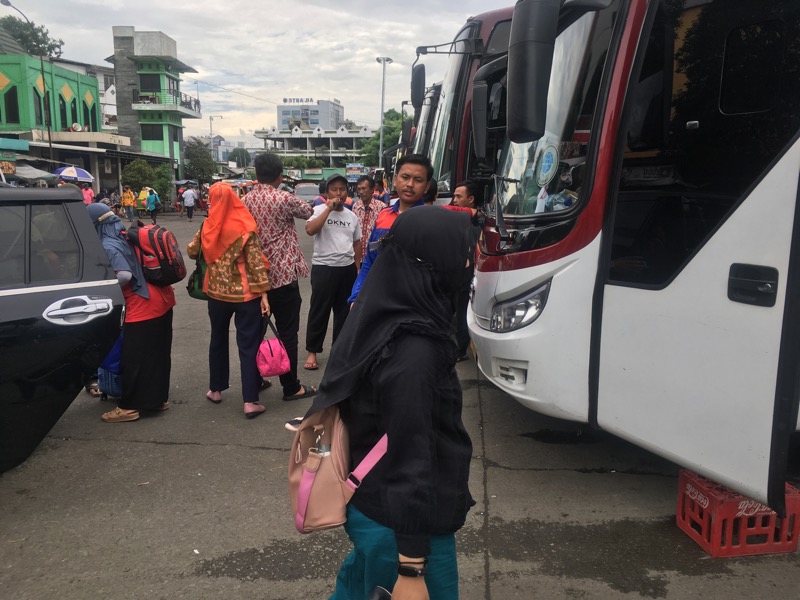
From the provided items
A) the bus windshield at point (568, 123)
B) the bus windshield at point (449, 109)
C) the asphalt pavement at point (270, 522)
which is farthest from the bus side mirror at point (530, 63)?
the bus windshield at point (449, 109)

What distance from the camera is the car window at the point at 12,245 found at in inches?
130

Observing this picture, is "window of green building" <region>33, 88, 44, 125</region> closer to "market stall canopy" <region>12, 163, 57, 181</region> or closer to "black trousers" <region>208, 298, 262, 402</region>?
"market stall canopy" <region>12, 163, 57, 181</region>

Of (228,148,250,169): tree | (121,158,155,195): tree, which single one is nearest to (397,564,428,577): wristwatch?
(121,158,155,195): tree

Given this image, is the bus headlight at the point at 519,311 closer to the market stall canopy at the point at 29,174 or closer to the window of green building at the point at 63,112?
the market stall canopy at the point at 29,174

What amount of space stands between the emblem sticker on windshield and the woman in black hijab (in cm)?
197

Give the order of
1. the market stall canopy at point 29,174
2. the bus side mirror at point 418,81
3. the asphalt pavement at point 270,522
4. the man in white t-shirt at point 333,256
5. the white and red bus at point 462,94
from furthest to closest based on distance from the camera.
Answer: the market stall canopy at point 29,174, the bus side mirror at point 418,81, the white and red bus at point 462,94, the man in white t-shirt at point 333,256, the asphalt pavement at point 270,522

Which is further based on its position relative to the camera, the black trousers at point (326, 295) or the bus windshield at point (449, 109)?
the bus windshield at point (449, 109)

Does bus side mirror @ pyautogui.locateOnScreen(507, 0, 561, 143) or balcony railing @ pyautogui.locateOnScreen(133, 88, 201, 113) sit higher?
balcony railing @ pyautogui.locateOnScreen(133, 88, 201, 113)

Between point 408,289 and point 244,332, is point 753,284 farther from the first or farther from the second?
point 244,332

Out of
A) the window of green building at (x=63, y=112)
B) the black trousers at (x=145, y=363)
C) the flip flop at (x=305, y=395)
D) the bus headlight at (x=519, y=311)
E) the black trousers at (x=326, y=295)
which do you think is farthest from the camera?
the window of green building at (x=63, y=112)

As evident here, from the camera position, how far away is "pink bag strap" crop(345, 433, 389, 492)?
164 cm

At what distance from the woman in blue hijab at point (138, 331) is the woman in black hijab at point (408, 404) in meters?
3.17

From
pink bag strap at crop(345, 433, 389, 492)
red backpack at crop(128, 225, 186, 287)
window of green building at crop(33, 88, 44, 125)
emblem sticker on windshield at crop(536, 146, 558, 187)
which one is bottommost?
pink bag strap at crop(345, 433, 389, 492)

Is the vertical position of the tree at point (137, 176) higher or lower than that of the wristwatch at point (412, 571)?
higher
